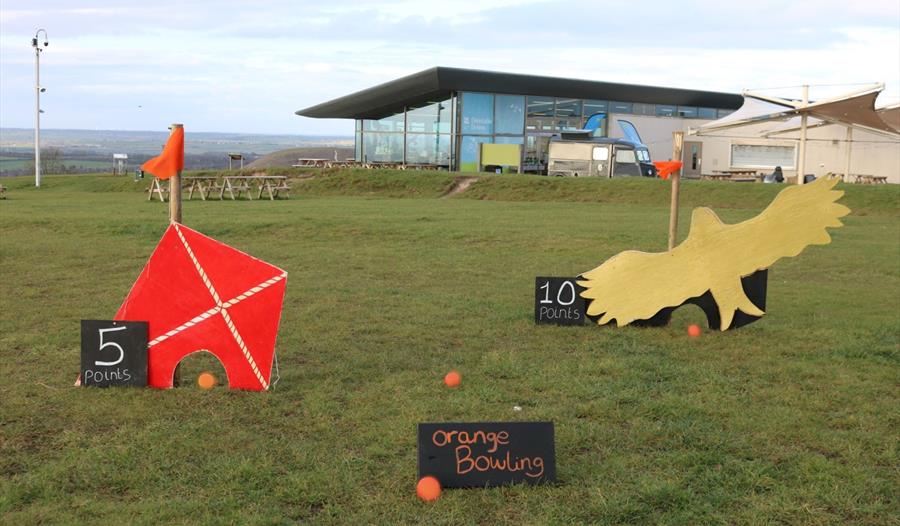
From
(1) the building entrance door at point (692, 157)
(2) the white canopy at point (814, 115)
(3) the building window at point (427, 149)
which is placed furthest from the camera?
(1) the building entrance door at point (692, 157)

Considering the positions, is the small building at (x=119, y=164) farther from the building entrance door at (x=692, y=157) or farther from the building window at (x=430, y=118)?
the building entrance door at (x=692, y=157)

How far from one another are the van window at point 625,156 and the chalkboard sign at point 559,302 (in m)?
29.3

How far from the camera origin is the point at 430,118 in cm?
4353

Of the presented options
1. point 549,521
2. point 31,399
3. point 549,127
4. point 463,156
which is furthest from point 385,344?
point 549,127

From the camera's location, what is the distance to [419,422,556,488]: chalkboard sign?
4.74 m

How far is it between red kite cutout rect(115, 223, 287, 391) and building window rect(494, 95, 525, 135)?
37.0 m

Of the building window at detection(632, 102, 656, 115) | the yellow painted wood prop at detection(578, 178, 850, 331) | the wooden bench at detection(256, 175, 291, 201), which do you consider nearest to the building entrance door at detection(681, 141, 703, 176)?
the building window at detection(632, 102, 656, 115)

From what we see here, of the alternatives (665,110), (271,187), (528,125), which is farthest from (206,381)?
(665,110)

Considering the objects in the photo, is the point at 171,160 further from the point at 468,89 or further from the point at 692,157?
the point at 692,157

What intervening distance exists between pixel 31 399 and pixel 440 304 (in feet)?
16.1

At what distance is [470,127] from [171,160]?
36.4m

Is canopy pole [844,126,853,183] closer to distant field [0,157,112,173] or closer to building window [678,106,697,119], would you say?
building window [678,106,697,119]

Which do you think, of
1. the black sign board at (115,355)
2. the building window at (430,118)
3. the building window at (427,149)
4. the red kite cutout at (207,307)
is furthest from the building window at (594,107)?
the black sign board at (115,355)

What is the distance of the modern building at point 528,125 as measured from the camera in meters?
Result: 40.0
